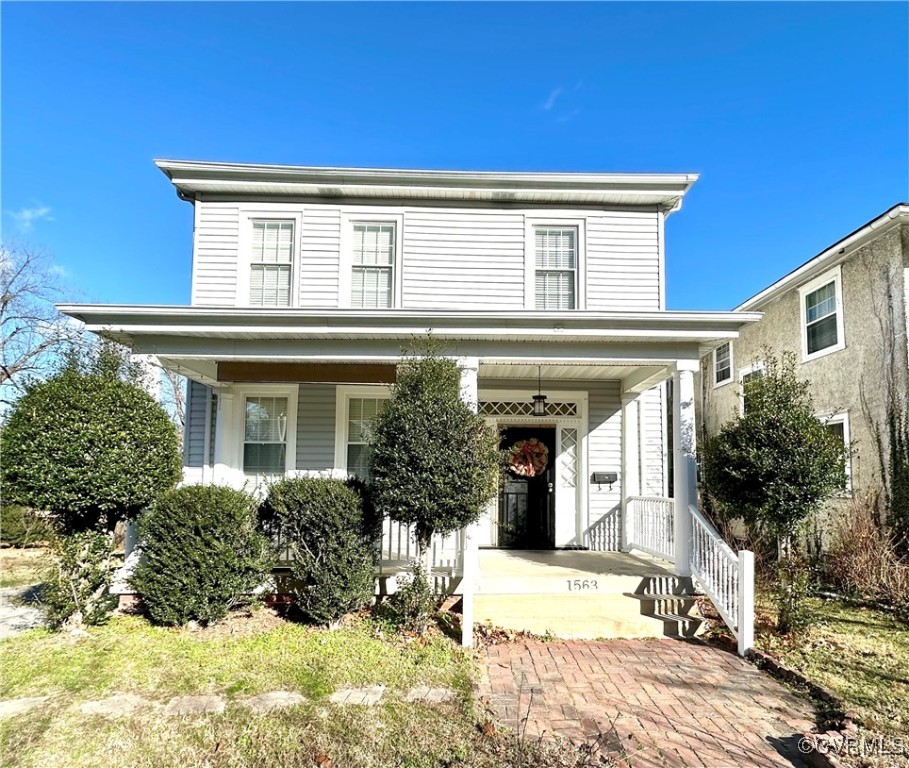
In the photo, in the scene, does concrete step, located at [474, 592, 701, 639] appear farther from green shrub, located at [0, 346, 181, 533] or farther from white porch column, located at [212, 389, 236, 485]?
white porch column, located at [212, 389, 236, 485]

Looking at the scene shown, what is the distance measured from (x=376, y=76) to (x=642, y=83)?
4.98m

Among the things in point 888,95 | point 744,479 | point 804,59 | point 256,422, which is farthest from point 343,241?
point 888,95

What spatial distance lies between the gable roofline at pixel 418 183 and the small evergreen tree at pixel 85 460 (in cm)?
384

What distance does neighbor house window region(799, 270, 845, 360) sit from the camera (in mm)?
10078

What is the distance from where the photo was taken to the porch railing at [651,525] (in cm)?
736

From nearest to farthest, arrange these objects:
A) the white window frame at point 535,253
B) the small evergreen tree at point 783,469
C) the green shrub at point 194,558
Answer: the green shrub at point 194,558
the small evergreen tree at point 783,469
the white window frame at point 535,253

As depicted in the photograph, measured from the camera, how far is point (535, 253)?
29.2ft

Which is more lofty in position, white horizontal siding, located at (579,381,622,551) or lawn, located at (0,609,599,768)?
white horizontal siding, located at (579,381,622,551)

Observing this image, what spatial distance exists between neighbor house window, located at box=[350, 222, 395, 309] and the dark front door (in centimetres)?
316

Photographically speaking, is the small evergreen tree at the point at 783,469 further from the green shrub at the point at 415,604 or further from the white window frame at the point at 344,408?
the white window frame at the point at 344,408

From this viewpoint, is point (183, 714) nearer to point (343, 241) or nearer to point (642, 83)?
point (343, 241)

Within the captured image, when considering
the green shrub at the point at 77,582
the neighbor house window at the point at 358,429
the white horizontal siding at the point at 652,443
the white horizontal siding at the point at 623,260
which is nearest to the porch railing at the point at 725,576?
the white horizontal siding at the point at 652,443

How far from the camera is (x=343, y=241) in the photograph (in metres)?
8.77

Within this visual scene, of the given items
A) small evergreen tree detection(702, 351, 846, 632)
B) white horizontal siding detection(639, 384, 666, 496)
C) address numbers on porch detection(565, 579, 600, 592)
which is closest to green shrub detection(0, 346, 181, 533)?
address numbers on porch detection(565, 579, 600, 592)
